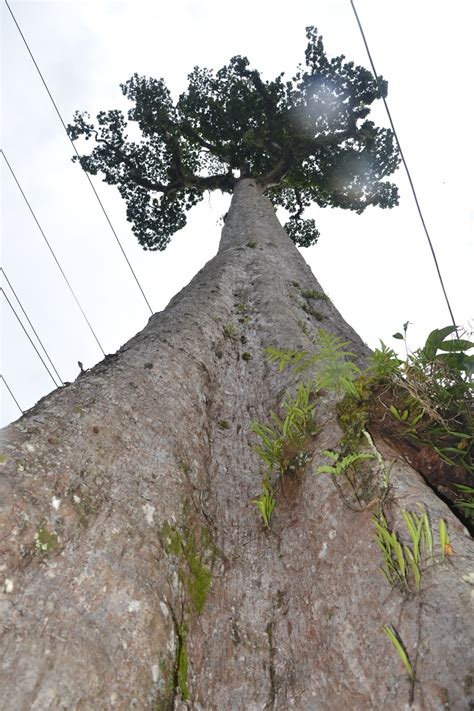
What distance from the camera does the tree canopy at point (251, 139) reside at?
9.85 meters

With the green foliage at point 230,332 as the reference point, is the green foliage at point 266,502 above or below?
below

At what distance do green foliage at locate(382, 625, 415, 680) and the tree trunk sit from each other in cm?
3

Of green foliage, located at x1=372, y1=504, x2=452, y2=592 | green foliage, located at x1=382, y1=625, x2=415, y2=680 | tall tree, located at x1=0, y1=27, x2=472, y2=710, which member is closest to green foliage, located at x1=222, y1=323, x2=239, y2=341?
tall tree, located at x1=0, y1=27, x2=472, y2=710

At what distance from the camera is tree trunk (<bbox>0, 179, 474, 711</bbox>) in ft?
5.11

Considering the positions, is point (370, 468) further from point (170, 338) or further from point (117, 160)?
point (117, 160)

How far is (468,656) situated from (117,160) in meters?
11.0

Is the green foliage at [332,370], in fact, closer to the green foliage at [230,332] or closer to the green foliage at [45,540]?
the green foliage at [230,332]

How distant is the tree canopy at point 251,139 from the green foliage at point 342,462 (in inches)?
339

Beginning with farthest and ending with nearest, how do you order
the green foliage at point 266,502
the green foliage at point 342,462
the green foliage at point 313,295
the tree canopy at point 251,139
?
the tree canopy at point 251,139 < the green foliage at point 313,295 < the green foliage at point 266,502 < the green foliage at point 342,462

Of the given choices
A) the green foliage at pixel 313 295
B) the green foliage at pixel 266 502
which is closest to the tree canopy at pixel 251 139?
the green foliage at pixel 313 295

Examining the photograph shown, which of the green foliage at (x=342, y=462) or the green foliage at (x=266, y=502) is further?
the green foliage at (x=266, y=502)

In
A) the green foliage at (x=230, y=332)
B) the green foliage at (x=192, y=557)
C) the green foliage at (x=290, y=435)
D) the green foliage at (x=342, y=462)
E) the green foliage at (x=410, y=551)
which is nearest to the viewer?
the green foliage at (x=410, y=551)

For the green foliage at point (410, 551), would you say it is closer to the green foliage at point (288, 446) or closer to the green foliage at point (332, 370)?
the green foliage at point (288, 446)

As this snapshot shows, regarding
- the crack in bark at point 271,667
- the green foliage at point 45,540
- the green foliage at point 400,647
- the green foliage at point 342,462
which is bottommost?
the crack in bark at point 271,667
